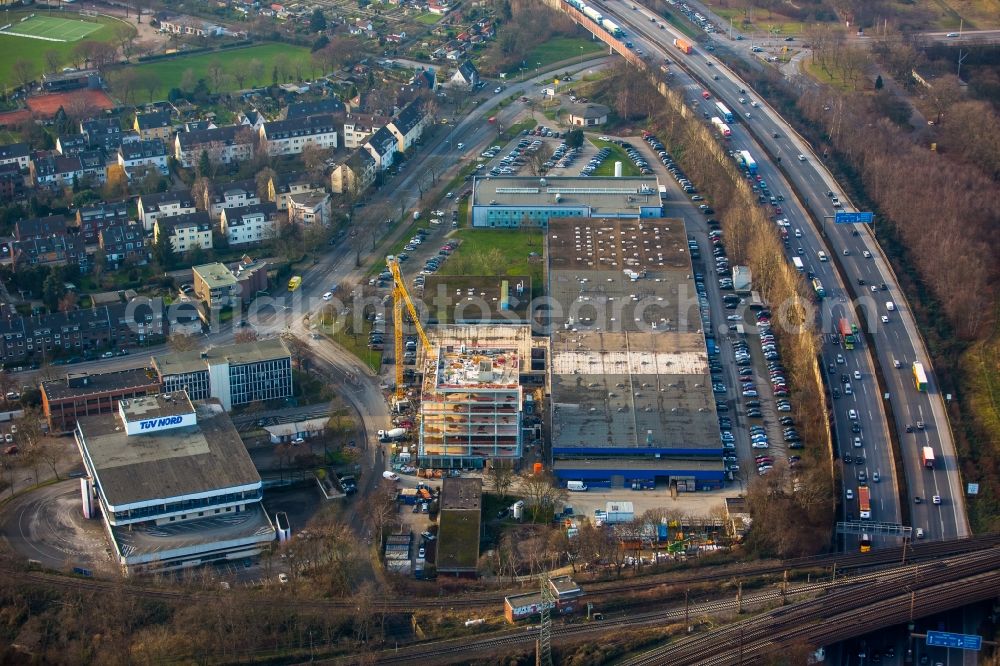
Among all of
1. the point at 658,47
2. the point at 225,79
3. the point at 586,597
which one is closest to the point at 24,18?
the point at 225,79

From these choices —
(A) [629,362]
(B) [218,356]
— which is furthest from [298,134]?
(A) [629,362]

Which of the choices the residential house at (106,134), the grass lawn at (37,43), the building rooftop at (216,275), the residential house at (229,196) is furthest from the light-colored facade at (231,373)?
the grass lawn at (37,43)

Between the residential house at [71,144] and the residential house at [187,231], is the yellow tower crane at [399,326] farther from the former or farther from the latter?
the residential house at [71,144]

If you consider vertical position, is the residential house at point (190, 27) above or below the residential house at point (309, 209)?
above

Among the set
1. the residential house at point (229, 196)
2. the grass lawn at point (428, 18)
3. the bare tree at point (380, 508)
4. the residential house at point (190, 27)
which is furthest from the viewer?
the grass lawn at point (428, 18)

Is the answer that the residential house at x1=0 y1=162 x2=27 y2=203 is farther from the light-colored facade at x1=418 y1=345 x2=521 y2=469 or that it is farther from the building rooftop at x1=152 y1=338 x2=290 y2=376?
the light-colored facade at x1=418 y1=345 x2=521 y2=469

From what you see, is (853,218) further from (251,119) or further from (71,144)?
(71,144)

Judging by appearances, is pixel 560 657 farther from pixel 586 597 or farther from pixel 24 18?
pixel 24 18
